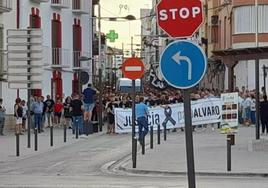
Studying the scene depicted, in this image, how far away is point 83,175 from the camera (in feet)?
62.7

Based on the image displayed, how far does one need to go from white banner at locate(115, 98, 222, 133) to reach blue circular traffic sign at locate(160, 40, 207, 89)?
91.0ft

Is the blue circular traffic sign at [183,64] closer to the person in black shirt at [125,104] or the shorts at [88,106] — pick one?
the shorts at [88,106]

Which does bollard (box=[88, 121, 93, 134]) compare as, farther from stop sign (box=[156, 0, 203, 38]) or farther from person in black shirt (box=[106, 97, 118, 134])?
stop sign (box=[156, 0, 203, 38])

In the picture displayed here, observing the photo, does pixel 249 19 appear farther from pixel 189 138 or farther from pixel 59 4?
pixel 189 138

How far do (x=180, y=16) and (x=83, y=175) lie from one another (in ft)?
31.0

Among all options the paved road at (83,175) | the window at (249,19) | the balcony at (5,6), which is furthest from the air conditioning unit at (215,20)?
the paved road at (83,175)

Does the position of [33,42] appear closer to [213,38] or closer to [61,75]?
[61,75]

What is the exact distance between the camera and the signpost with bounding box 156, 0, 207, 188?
1027 cm

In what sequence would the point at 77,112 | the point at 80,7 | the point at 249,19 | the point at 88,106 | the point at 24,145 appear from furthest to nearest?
the point at 249,19 → the point at 80,7 → the point at 88,106 → the point at 77,112 → the point at 24,145

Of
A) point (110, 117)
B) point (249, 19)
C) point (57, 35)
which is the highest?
point (249, 19)

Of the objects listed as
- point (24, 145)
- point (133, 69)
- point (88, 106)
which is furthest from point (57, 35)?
point (133, 69)

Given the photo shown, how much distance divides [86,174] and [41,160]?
4.66 meters

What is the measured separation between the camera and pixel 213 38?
68.9 m

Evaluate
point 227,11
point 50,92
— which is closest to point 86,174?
point 50,92
